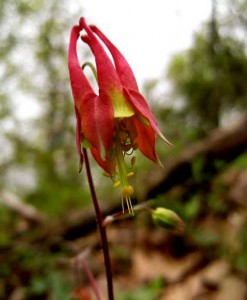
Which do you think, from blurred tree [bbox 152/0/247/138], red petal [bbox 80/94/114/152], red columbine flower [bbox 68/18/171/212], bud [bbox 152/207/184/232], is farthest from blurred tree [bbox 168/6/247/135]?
red petal [bbox 80/94/114/152]

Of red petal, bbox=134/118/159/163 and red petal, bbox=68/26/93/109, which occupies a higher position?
red petal, bbox=68/26/93/109

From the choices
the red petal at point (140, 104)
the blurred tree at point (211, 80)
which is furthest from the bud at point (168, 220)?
the blurred tree at point (211, 80)

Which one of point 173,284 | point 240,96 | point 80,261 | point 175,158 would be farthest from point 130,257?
point 240,96

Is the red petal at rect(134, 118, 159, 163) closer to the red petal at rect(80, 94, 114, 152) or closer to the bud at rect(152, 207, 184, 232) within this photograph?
the red petal at rect(80, 94, 114, 152)

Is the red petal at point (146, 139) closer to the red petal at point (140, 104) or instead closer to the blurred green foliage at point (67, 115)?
the red petal at point (140, 104)

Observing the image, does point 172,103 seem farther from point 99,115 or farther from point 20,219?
point 99,115

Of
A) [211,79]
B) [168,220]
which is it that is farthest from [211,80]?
[168,220]

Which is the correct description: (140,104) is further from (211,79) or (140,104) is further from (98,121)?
(211,79)
